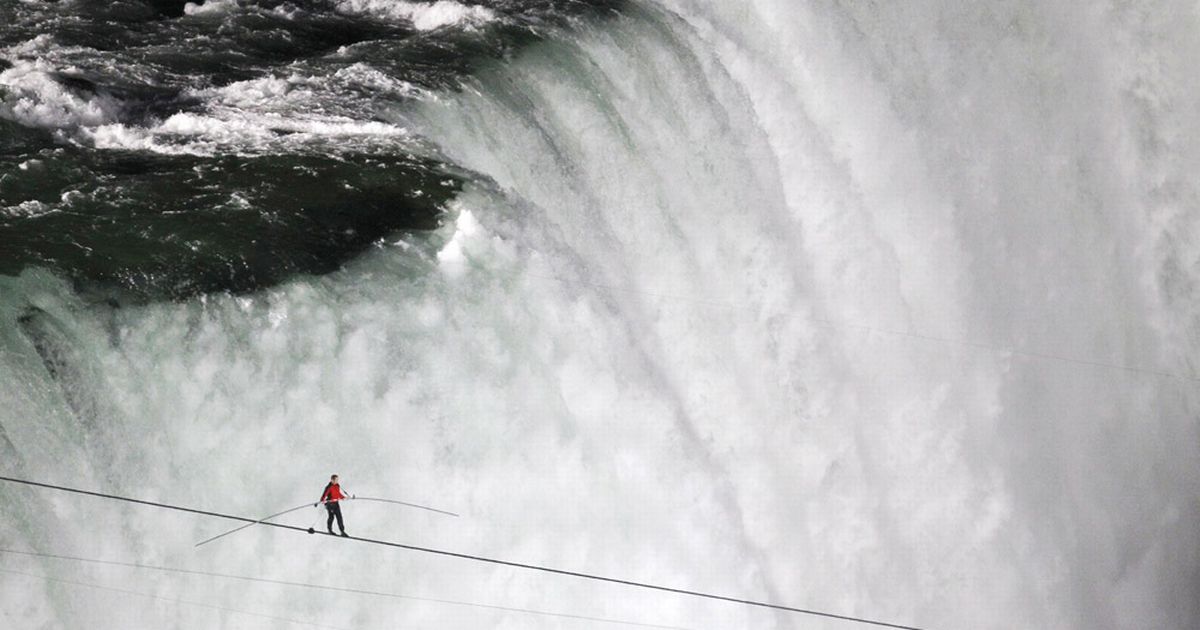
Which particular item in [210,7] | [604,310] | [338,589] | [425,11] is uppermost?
[425,11]

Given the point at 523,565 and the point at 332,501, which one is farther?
the point at 523,565

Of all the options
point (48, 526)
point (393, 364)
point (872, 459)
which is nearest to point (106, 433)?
point (48, 526)

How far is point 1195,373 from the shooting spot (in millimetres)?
18266

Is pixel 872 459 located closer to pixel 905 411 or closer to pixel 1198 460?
pixel 905 411

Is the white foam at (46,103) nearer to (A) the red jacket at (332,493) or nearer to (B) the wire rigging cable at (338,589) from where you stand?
(B) the wire rigging cable at (338,589)

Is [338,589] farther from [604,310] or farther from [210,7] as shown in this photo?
[210,7]

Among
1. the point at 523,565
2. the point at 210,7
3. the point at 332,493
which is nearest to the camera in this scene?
the point at 332,493

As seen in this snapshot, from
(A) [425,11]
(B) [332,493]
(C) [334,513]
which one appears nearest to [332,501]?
(B) [332,493]

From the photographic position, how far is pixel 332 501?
33.9 feet

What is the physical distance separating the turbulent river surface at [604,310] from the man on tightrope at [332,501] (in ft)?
0.87

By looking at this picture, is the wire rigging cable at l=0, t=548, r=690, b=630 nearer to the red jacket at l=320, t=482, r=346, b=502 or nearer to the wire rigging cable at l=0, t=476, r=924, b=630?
the wire rigging cable at l=0, t=476, r=924, b=630

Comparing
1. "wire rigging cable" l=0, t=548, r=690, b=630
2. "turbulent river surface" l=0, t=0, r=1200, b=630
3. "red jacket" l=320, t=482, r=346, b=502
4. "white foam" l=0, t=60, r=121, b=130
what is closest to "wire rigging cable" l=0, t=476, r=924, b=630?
"turbulent river surface" l=0, t=0, r=1200, b=630

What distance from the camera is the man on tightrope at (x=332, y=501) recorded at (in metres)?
10.2

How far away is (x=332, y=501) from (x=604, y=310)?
331cm
